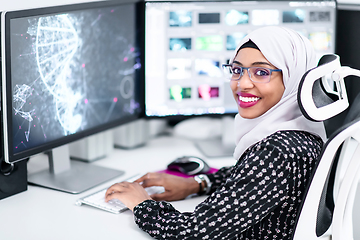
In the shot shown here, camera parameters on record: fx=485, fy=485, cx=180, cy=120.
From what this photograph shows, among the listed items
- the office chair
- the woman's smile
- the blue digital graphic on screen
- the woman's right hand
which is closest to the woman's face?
the woman's smile

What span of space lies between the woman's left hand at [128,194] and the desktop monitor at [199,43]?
1.56ft

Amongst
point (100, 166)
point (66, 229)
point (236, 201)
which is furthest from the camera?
point (100, 166)

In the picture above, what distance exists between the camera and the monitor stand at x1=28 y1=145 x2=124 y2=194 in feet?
4.58

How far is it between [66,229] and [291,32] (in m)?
0.71

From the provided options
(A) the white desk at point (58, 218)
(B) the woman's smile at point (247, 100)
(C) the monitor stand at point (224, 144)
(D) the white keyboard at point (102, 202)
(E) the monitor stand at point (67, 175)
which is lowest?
(A) the white desk at point (58, 218)

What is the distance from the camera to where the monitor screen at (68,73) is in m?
1.21

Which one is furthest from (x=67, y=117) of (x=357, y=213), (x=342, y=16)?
(x=342, y=16)

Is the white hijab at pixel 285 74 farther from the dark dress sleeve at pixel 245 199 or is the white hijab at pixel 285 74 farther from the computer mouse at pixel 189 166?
the computer mouse at pixel 189 166

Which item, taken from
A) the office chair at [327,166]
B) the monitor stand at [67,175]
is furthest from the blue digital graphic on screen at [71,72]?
the office chair at [327,166]

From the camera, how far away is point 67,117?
140 centimetres

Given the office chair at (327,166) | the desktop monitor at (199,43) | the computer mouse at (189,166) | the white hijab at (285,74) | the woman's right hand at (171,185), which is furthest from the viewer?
the desktop monitor at (199,43)

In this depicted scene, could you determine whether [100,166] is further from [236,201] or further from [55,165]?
[236,201]

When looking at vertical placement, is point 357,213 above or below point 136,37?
below

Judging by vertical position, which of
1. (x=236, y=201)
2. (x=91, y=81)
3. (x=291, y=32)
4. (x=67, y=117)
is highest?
(x=291, y=32)
